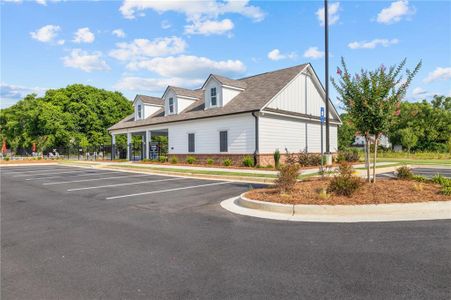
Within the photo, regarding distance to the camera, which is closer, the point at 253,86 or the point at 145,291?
the point at 145,291

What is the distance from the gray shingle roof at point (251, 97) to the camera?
2118 centimetres

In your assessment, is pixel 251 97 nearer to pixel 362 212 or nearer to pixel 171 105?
pixel 171 105

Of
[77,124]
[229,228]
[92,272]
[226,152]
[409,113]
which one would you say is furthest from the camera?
[77,124]

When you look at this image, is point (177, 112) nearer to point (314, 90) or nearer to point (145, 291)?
point (314, 90)

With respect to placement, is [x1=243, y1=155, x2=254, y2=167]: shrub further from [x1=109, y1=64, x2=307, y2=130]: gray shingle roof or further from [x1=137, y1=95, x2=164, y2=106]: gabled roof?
[x1=137, y1=95, x2=164, y2=106]: gabled roof

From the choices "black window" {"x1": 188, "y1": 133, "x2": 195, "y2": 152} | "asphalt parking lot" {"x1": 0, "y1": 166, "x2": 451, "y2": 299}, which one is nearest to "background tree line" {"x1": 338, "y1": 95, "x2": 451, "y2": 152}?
"black window" {"x1": 188, "y1": 133, "x2": 195, "y2": 152}

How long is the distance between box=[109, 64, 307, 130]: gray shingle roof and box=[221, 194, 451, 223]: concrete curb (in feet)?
43.7

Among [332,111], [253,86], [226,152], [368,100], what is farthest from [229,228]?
[332,111]

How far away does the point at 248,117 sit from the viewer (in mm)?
20469

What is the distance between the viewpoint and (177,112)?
90.3ft

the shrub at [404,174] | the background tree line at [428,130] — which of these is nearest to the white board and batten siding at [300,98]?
the shrub at [404,174]

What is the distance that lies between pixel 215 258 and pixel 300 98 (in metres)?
21.2

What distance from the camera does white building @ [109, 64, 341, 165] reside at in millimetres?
20562

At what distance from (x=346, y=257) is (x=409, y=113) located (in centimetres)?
722
